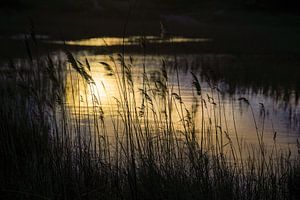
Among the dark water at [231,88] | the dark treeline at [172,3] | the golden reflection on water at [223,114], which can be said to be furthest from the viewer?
the dark treeline at [172,3]

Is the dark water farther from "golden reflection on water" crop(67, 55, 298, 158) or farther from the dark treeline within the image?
the dark treeline

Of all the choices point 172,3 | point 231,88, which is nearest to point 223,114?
point 231,88

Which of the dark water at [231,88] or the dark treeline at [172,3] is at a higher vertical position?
the dark treeline at [172,3]

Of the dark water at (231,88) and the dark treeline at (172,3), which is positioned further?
the dark treeline at (172,3)

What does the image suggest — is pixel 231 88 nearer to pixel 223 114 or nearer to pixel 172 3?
pixel 223 114

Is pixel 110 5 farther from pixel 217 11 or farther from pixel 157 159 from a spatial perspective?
pixel 157 159

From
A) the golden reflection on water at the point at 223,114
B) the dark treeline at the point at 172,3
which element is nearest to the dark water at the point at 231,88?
the golden reflection on water at the point at 223,114

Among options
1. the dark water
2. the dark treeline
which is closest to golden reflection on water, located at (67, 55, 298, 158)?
the dark water

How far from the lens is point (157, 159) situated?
6.45 m

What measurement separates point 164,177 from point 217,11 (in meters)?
34.1

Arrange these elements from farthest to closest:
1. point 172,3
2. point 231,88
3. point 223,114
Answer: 1. point 172,3
2. point 231,88
3. point 223,114

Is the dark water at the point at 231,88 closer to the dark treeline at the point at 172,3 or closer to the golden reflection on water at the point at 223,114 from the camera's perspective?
the golden reflection on water at the point at 223,114

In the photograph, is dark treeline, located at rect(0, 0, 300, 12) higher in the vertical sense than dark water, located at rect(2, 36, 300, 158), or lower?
higher

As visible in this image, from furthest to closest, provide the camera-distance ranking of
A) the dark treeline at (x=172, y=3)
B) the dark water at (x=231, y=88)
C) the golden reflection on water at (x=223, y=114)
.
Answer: the dark treeline at (x=172, y=3) → the dark water at (x=231, y=88) → the golden reflection on water at (x=223, y=114)
